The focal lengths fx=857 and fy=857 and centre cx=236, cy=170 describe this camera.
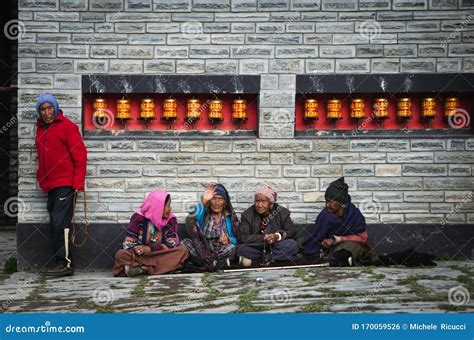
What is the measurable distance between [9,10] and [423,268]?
8.60m

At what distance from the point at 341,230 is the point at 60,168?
11.0 ft

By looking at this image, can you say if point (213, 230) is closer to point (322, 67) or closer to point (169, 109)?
point (169, 109)

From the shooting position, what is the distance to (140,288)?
8.77m

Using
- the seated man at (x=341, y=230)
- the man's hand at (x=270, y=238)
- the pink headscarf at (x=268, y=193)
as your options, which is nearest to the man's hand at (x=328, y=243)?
the seated man at (x=341, y=230)

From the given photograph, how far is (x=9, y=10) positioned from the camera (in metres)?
14.5

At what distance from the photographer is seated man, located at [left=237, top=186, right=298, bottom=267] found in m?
9.91

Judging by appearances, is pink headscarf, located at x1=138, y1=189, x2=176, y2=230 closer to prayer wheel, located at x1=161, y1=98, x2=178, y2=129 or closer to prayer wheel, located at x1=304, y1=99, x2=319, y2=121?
prayer wheel, located at x1=161, y1=98, x2=178, y2=129

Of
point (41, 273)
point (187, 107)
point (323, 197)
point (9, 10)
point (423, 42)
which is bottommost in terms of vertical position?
point (41, 273)

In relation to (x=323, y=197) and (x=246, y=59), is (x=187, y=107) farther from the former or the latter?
(x=323, y=197)

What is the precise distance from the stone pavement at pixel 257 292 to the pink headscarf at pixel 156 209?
69cm

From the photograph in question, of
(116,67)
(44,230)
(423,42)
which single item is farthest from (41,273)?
(423,42)

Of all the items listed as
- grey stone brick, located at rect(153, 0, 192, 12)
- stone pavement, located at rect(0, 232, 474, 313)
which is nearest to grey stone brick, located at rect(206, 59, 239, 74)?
grey stone brick, located at rect(153, 0, 192, 12)

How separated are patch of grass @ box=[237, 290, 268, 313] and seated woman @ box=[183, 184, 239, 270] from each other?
1.59m

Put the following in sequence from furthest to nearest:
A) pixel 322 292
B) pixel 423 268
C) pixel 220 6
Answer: pixel 220 6 → pixel 423 268 → pixel 322 292
